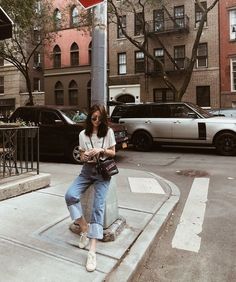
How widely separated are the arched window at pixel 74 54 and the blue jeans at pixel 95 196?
32515 millimetres

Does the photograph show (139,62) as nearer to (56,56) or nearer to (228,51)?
(228,51)

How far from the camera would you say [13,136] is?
6.82 metres

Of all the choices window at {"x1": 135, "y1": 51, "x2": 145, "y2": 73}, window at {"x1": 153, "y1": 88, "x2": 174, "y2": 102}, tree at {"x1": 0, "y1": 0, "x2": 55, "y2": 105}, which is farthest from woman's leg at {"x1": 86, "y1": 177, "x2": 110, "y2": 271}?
window at {"x1": 135, "y1": 51, "x2": 145, "y2": 73}

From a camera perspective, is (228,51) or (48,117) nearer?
(48,117)

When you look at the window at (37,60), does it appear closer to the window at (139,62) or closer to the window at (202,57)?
the window at (139,62)

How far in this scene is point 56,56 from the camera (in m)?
37.2

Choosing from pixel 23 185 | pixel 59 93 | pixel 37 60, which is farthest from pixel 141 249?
pixel 37 60

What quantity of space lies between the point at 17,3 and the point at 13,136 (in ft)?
46.3

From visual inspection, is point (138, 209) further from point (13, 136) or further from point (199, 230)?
point (13, 136)

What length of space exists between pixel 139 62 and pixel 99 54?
89.1ft

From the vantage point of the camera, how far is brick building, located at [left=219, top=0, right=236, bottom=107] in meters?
27.8

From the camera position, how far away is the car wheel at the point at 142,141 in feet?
49.4

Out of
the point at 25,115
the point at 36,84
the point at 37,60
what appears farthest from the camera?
the point at 36,84

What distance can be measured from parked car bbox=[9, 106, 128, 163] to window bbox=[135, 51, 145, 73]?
19.7 meters
